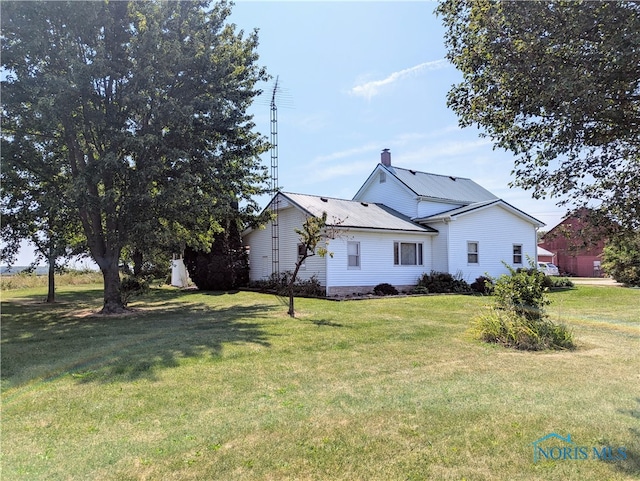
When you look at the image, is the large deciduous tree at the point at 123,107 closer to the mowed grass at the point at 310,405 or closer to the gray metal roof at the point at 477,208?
the mowed grass at the point at 310,405

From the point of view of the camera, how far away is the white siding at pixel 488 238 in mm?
21922

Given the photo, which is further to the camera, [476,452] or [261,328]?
[261,328]

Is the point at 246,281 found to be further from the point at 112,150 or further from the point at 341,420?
the point at 341,420

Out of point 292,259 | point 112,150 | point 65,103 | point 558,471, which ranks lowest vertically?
point 558,471

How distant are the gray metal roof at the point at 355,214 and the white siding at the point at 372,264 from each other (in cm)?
42

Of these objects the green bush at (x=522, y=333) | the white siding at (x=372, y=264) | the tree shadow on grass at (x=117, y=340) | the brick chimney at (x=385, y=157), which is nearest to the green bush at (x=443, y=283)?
the white siding at (x=372, y=264)

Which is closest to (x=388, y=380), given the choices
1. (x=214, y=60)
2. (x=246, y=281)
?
(x=214, y=60)

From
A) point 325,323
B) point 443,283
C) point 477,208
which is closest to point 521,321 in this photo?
point 325,323

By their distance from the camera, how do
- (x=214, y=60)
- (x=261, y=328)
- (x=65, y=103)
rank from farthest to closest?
(x=214, y=60) → (x=65, y=103) → (x=261, y=328)

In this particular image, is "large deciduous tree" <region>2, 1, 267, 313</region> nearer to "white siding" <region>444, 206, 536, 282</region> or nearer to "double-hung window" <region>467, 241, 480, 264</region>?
"white siding" <region>444, 206, 536, 282</region>

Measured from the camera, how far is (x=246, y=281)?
80.8ft

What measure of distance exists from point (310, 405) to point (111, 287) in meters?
11.3

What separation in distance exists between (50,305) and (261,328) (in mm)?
11645

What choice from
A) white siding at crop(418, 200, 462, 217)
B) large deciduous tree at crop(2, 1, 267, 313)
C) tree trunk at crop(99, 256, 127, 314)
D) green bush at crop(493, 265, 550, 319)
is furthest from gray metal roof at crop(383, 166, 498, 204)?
tree trunk at crop(99, 256, 127, 314)
